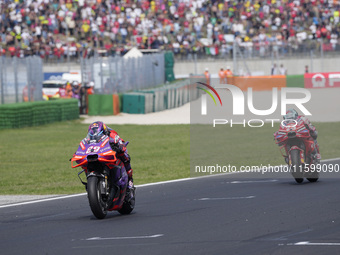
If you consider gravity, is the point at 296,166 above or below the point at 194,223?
above

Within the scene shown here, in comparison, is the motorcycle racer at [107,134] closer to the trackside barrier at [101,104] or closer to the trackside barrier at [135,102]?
the trackside barrier at [101,104]

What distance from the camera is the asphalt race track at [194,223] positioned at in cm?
732

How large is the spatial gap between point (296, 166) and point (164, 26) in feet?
114

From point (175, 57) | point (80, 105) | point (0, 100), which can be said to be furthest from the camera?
point (175, 57)

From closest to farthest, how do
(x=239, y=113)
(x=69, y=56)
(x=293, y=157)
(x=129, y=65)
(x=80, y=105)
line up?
(x=293, y=157), (x=239, y=113), (x=80, y=105), (x=129, y=65), (x=69, y=56)

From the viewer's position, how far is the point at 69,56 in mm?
43906

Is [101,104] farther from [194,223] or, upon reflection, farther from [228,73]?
[194,223]

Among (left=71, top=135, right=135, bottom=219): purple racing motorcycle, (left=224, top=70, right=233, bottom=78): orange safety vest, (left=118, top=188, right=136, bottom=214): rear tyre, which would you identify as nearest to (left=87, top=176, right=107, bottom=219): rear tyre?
(left=71, top=135, right=135, bottom=219): purple racing motorcycle

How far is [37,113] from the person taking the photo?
29234mm

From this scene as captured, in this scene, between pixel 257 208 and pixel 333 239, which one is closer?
pixel 333 239

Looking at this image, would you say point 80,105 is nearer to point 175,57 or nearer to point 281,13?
point 175,57

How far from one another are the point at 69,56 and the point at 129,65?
7065 millimetres

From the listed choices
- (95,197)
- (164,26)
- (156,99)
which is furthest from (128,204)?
(164,26)

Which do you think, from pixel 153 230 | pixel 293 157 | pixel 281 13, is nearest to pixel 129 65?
pixel 281 13
